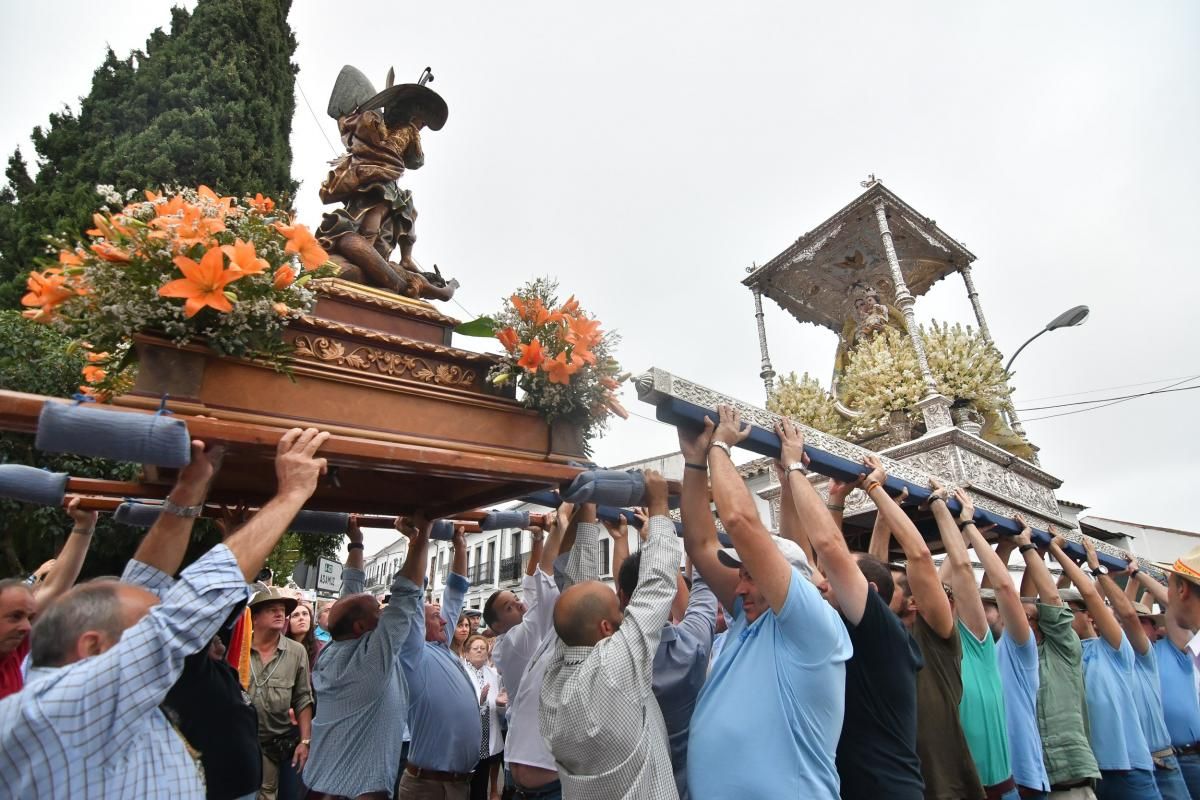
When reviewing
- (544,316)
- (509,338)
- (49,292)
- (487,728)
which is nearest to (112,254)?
A: (49,292)

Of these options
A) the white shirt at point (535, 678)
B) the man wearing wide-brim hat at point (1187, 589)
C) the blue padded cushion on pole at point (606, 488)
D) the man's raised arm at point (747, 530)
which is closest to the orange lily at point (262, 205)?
the blue padded cushion on pole at point (606, 488)

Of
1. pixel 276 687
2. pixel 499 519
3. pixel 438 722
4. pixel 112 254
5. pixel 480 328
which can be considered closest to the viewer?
pixel 112 254

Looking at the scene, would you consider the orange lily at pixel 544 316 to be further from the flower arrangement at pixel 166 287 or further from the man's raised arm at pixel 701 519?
the flower arrangement at pixel 166 287

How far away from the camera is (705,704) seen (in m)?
2.47

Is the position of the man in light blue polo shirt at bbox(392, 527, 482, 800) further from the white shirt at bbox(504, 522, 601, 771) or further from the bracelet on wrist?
the bracelet on wrist

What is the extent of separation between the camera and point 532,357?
2.68m

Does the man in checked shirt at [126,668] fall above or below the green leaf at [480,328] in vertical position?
below

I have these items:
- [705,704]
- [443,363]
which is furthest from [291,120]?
[705,704]

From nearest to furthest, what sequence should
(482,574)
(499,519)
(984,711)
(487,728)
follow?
(984,711) < (499,519) < (487,728) < (482,574)

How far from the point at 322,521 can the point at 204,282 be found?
6.35 ft

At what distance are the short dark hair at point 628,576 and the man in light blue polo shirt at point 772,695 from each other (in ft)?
2.21

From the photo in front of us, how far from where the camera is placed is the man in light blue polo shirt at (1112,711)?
4270 millimetres

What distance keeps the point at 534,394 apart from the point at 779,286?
328 inches

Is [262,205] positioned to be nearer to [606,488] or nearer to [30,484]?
[30,484]
